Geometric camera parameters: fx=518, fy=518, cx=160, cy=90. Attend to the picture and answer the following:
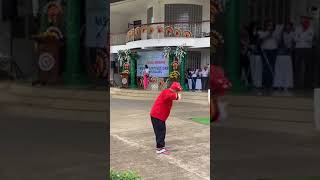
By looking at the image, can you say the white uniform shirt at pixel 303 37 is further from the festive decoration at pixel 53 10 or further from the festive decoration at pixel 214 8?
the festive decoration at pixel 53 10

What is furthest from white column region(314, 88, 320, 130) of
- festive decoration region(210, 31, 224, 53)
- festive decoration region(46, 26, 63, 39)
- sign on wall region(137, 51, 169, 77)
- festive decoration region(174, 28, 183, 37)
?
sign on wall region(137, 51, 169, 77)

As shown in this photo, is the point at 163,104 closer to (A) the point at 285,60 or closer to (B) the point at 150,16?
(A) the point at 285,60

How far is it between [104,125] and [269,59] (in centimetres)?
122

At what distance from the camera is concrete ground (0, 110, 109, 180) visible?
345cm

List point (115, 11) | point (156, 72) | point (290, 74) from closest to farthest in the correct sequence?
point (290, 74) → point (156, 72) → point (115, 11)

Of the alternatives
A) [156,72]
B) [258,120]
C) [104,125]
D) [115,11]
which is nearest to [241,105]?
[258,120]

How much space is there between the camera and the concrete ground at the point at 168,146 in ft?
21.5

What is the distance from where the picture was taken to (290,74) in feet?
11.2

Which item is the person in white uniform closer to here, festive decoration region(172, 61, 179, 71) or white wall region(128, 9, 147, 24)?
festive decoration region(172, 61, 179, 71)

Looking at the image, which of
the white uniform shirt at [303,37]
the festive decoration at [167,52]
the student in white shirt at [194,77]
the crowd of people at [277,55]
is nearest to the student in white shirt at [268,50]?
the crowd of people at [277,55]

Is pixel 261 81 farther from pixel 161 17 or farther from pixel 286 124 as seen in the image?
pixel 161 17

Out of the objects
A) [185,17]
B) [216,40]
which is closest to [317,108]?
[216,40]

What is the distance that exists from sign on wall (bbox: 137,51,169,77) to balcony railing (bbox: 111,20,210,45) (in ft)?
2.88

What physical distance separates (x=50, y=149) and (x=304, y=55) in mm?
1808
